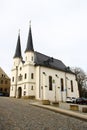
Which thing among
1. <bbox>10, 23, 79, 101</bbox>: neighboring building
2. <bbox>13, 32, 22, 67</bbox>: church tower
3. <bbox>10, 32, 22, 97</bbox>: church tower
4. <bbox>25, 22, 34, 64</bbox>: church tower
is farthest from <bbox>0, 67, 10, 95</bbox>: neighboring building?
<bbox>25, 22, 34, 64</bbox>: church tower

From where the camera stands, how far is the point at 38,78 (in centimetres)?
4591

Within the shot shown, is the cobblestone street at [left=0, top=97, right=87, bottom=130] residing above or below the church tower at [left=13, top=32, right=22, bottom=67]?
below

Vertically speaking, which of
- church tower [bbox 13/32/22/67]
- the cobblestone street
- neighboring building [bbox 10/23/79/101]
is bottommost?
the cobblestone street

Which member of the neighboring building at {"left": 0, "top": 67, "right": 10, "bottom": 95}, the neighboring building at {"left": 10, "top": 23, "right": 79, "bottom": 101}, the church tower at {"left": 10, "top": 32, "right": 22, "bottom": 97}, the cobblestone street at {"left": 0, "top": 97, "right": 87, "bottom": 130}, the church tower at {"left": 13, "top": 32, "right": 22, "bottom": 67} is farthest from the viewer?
the neighboring building at {"left": 0, "top": 67, "right": 10, "bottom": 95}

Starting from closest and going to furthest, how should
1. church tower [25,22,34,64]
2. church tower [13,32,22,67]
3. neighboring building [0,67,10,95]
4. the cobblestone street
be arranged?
the cobblestone street, church tower [25,22,34,64], church tower [13,32,22,67], neighboring building [0,67,10,95]

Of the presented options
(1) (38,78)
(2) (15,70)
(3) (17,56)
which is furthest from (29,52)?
(1) (38,78)

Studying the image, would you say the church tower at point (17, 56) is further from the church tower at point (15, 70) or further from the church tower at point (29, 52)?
the church tower at point (29, 52)

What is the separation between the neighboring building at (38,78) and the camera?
149 ft

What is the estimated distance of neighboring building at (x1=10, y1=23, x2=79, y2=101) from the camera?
45281 mm

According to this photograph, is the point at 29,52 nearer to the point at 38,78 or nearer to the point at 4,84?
the point at 38,78

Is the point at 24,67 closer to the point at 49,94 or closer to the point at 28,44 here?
the point at 28,44

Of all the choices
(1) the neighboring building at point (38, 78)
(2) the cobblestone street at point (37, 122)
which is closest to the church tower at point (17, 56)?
(1) the neighboring building at point (38, 78)

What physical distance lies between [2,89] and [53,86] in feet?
109

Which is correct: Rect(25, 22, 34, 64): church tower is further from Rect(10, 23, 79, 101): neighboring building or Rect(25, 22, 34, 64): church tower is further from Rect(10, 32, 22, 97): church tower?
Rect(10, 32, 22, 97): church tower
